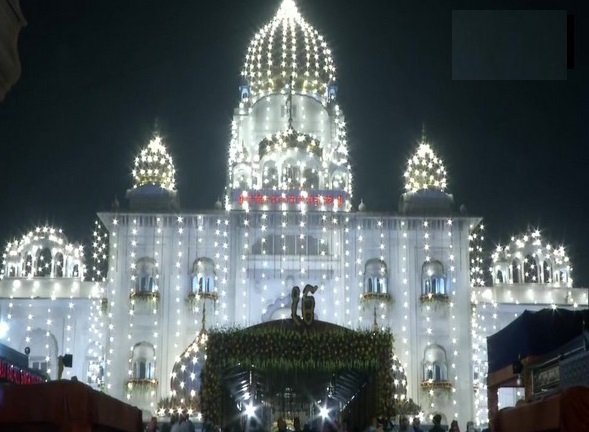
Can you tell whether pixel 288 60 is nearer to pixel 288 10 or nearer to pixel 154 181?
pixel 288 10

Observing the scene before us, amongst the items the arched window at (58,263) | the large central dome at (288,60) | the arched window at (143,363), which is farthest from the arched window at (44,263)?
the large central dome at (288,60)

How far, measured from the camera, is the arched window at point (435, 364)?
115 ft

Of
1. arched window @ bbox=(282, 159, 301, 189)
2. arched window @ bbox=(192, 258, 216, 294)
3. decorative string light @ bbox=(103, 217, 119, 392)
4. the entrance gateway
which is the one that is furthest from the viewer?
arched window @ bbox=(282, 159, 301, 189)

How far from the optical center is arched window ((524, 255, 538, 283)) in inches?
1544

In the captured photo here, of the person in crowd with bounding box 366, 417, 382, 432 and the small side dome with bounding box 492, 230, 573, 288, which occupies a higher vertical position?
the small side dome with bounding box 492, 230, 573, 288

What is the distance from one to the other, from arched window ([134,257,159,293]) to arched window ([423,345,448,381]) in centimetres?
1127

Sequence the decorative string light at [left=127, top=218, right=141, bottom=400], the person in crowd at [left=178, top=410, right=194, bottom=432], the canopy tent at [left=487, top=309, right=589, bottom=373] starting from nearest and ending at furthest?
the canopy tent at [left=487, top=309, right=589, bottom=373], the person in crowd at [left=178, top=410, right=194, bottom=432], the decorative string light at [left=127, top=218, right=141, bottom=400]

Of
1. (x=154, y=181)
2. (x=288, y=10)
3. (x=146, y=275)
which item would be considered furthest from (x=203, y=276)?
(x=288, y=10)

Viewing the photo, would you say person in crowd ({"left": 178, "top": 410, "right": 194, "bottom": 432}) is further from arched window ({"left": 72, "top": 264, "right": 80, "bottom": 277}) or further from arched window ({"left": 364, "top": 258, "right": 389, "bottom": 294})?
arched window ({"left": 72, "top": 264, "right": 80, "bottom": 277})

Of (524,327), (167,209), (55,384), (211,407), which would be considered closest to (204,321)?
(167,209)

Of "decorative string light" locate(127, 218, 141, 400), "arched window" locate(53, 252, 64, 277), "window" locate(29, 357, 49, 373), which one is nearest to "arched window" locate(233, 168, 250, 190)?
"decorative string light" locate(127, 218, 141, 400)

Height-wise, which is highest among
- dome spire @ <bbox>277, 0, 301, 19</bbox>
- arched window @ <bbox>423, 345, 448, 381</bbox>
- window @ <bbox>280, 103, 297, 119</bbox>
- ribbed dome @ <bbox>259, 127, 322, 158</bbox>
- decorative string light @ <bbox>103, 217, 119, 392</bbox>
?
dome spire @ <bbox>277, 0, 301, 19</bbox>

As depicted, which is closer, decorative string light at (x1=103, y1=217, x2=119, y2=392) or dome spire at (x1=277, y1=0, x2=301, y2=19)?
decorative string light at (x1=103, y1=217, x2=119, y2=392)

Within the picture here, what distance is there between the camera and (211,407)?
17.2m
